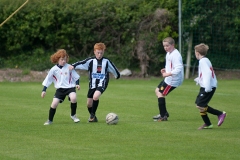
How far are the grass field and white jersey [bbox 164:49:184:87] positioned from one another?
0.80 m

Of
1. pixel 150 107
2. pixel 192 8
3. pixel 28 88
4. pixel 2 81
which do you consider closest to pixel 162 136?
pixel 150 107

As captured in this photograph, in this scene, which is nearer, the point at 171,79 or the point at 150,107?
the point at 171,79

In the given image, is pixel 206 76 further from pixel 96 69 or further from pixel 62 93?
pixel 62 93

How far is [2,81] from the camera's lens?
75.2 ft

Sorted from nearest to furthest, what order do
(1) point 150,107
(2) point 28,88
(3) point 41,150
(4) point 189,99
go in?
(3) point 41,150
(1) point 150,107
(4) point 189,99
(2) point 28,88

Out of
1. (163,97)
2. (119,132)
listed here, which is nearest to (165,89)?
(163,97)

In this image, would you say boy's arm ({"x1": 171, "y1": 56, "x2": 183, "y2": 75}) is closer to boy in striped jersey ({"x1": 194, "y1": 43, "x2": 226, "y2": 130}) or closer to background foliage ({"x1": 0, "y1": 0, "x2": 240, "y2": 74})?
boy in striped jersey ({"x1": 194, "y1": 43, "x2": 226, "y2": 130})

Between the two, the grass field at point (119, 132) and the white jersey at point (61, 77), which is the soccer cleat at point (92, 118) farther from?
the white jersey at point (61, 77)

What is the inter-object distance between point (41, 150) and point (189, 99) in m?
8.53

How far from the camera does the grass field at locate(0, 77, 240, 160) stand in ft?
27.5

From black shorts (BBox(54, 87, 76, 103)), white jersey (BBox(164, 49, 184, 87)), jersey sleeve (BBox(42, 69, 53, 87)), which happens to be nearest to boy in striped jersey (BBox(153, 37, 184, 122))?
white jersey (BBox(164, 49, 184, 87))

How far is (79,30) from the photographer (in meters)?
25.6

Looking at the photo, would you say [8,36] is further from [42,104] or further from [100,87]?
[100,87]

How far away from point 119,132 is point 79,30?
1558cm
